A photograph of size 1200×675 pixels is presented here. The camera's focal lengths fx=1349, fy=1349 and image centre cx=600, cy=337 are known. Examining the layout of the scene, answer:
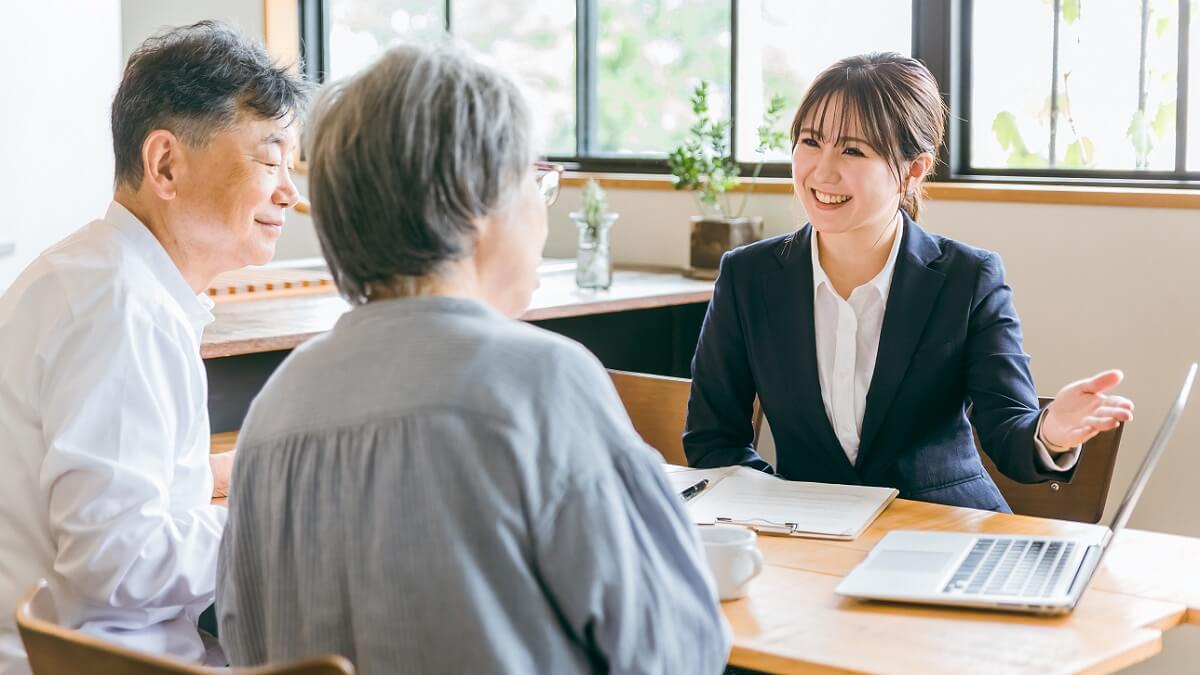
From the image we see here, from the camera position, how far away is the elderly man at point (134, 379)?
1.44 metres

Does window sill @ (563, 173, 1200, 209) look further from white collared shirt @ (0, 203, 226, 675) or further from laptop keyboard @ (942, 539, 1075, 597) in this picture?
white collared shirt @ (0, 203, 226, 675)

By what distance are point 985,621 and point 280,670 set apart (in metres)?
0.76

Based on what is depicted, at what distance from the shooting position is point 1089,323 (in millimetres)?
3182

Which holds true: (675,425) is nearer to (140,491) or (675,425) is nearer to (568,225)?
(140,491)

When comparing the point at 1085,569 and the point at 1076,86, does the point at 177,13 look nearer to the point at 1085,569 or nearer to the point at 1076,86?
the point at 1076,86

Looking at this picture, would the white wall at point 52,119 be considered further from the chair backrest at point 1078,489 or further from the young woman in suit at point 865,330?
the chair backrest at point 1078,489

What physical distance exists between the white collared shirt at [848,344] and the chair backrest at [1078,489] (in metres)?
0.36

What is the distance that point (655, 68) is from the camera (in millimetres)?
4367

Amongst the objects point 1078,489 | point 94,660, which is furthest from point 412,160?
point 1078,489

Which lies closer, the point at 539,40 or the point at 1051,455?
the point at 1051,455

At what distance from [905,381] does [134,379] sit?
45.6 inches

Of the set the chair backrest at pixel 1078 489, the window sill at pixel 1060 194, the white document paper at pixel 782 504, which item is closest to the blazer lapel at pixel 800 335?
the white document paper at pixel 782 504

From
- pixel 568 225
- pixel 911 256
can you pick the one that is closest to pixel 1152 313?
pixel 911 256

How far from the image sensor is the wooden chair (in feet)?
2.93
